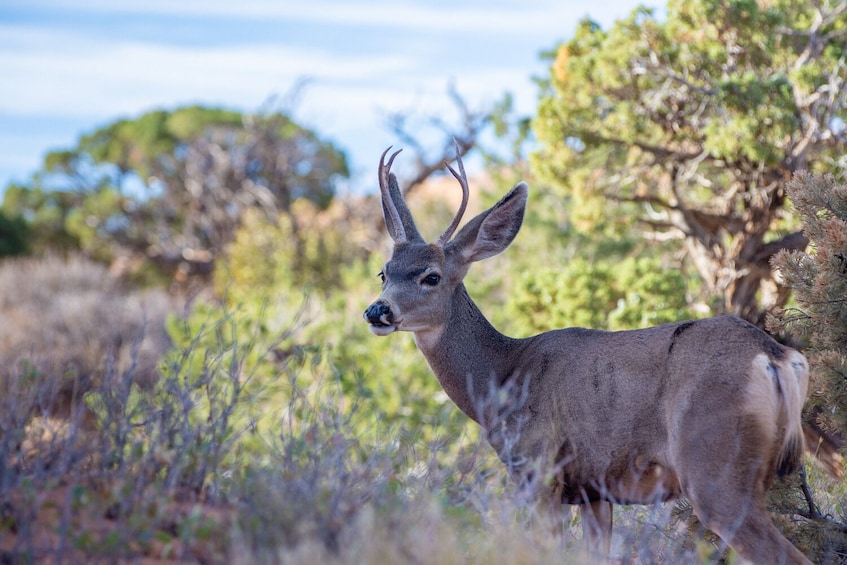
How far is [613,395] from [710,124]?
16.7 feet

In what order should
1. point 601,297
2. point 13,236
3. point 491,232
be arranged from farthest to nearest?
point 13,236, point 601,297, point 491,232

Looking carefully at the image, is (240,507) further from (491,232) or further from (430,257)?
(491,232)

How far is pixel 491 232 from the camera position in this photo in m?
7.03

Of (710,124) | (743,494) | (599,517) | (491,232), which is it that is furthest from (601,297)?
(743,494)

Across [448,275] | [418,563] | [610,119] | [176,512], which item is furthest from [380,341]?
[418,563]

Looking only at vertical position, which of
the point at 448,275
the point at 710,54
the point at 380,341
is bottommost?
the point at 380,341

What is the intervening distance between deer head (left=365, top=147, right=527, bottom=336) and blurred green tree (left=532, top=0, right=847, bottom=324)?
12.1ft

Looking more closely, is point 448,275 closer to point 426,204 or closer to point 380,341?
point 380,341

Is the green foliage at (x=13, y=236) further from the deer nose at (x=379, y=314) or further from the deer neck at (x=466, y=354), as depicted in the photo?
the deer nose at (x=379, y=314)

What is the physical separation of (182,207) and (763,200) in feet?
77.0

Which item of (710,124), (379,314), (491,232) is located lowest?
(379,314)

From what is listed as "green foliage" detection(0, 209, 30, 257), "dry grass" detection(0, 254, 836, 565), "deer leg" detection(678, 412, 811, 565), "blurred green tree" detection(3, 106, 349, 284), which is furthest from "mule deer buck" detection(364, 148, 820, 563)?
"green foliage" detection(0, 209, 30, 257)

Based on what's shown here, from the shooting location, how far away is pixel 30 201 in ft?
111

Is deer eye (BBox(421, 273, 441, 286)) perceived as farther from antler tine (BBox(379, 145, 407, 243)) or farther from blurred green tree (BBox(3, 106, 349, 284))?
blurred green tree (BBox(3, 106, 349, 284))
